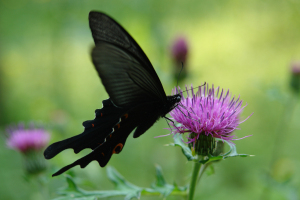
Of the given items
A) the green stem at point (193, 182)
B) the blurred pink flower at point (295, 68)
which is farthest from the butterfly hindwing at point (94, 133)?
the blurred pink flower at point (295, 68)

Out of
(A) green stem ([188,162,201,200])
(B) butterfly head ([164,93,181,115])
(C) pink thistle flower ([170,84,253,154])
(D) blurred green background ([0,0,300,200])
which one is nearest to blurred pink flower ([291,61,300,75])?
(D) blurred green background ([0,0,300,200])

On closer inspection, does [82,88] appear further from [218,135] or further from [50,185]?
[218,135]

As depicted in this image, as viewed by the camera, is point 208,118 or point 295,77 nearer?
point 208,118

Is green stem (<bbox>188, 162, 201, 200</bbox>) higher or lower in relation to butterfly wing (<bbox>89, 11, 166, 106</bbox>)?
lower

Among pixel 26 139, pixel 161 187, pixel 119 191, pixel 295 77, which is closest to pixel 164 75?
pixel 295 77

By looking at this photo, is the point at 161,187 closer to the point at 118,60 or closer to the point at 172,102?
the point at 172,102

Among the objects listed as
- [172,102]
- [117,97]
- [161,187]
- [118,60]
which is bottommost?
[161,187]

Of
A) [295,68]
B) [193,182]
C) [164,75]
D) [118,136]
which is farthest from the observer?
[164,75]

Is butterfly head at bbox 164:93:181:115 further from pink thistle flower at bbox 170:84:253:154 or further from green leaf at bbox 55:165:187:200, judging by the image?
green leaf at bbox 55:165:187:200
